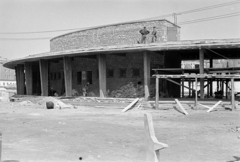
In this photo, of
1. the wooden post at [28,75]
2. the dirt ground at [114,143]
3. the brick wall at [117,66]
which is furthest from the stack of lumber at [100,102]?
the dirt ground at [114,143]

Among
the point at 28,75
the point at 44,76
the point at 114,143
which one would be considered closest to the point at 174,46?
the point at 114,143

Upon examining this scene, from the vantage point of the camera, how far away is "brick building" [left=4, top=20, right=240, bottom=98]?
18.6m

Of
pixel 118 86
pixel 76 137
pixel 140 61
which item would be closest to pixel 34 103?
pixel 118 86

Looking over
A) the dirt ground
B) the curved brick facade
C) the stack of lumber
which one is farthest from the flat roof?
the dirt ground

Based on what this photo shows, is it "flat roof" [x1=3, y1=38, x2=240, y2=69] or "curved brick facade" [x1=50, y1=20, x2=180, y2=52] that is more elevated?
"curved brick facade" [x1=50, y1=20, x2=180, y2=52]

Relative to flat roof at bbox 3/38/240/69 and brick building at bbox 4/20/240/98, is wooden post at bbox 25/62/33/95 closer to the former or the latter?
brick building at bbox 4/20/240/98

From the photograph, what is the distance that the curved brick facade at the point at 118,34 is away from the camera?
78.2 feet

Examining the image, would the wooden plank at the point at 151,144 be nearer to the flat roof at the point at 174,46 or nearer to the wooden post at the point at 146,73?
the flat roof at the point at 174,46

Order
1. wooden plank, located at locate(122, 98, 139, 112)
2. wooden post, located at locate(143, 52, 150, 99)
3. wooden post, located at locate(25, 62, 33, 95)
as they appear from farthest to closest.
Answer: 1. wooden post, located at locate(25, 62, 33, 95)
2. wooden post, located at locate(143, 52, 150, 99)
3. wooden plank, located at locate(122, 98, 139, 112)

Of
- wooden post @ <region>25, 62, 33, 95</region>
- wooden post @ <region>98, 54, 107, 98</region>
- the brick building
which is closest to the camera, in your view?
the brick building

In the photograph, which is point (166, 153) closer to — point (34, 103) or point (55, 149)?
point (55, 149)

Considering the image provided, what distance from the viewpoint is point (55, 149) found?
293 inches

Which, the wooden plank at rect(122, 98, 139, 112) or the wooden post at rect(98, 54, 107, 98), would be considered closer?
the wooden plank at rect(122, 98, 139, 112)

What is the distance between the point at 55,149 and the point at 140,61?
13903mm
